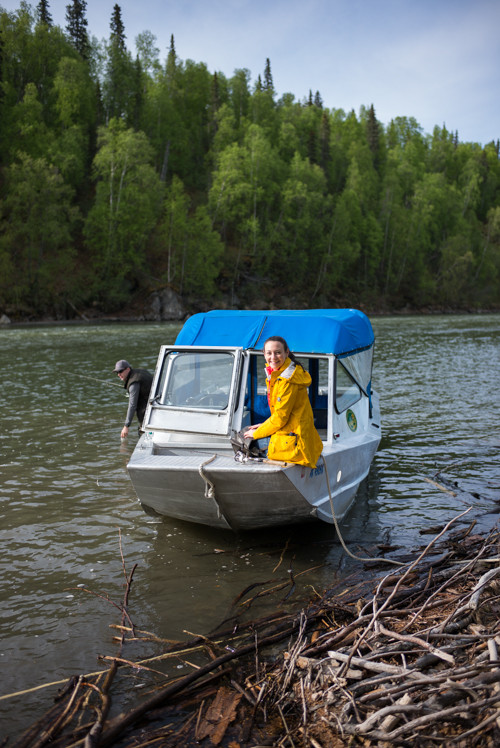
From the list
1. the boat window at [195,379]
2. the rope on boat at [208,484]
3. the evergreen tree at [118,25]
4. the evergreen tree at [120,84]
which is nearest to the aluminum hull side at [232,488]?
the rope on boat at [208,484]

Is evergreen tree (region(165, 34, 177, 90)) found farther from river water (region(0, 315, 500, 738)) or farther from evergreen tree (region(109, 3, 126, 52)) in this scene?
river water (region(0, 315, 500, 738))

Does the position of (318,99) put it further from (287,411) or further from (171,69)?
(287,411)

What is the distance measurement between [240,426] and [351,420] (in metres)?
1.82

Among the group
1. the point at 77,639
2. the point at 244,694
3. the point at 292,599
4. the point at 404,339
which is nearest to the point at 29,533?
the point at 77,639

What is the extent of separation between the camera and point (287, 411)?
19.8ft

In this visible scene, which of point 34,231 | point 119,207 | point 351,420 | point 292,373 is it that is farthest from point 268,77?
point 292,373

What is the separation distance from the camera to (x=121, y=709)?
162 inches

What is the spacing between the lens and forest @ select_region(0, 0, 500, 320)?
2279 inches

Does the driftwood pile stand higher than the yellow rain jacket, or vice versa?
the yellow rain jacket

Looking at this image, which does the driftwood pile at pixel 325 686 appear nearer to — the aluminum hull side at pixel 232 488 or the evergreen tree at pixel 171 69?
the aluminum hull side at pixel 232 488

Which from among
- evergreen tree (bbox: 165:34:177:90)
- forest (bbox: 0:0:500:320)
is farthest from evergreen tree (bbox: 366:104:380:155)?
evergreen tree (bbox: 165:34:177:90)

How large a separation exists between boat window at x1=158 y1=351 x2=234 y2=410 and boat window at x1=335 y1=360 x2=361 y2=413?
171 centimetres

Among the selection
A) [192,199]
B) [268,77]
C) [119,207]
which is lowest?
[119,207]

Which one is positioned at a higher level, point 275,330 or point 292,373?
point 275,330
